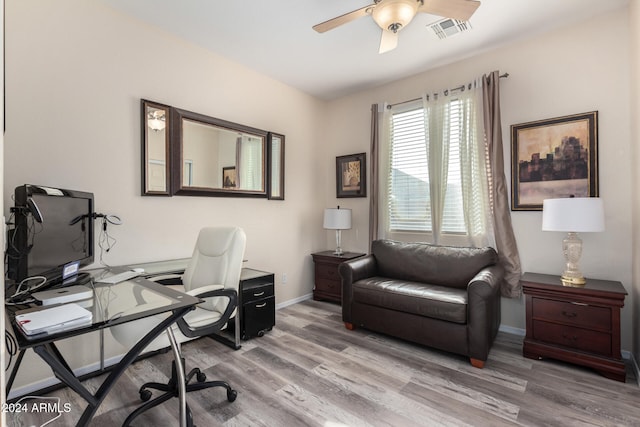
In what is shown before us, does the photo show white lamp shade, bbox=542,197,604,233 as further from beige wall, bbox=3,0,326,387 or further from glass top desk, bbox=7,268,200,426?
beige wall, bbox=3,0,326,387

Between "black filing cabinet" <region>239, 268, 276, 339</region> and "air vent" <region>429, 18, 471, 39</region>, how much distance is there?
108 inches

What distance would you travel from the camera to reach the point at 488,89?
310 cm

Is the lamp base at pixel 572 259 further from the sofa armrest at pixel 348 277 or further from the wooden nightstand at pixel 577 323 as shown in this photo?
the sofa armrest at pixel 348 277

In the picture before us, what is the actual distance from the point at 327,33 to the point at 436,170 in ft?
5.88

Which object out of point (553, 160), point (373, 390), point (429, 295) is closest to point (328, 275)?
point (429, 295)

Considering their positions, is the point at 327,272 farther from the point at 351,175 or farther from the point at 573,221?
the point at 573,221

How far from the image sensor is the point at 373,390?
83.4 inches

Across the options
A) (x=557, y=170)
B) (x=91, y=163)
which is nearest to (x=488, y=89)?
(x=557, y=170)

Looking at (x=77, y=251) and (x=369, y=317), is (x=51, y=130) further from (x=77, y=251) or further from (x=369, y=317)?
(x=369, y=317)

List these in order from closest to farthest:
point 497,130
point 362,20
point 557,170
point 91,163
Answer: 1. point 91,163
2. point 362,20
3. point 557,170
4. point 497,130

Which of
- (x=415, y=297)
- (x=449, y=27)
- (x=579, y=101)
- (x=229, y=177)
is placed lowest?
(x=415, y=297)

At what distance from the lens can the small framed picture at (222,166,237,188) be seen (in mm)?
3240

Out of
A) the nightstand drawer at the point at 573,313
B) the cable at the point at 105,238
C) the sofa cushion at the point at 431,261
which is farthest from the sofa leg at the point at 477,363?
the cable at the point at 105,238

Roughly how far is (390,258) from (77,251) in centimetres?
276
